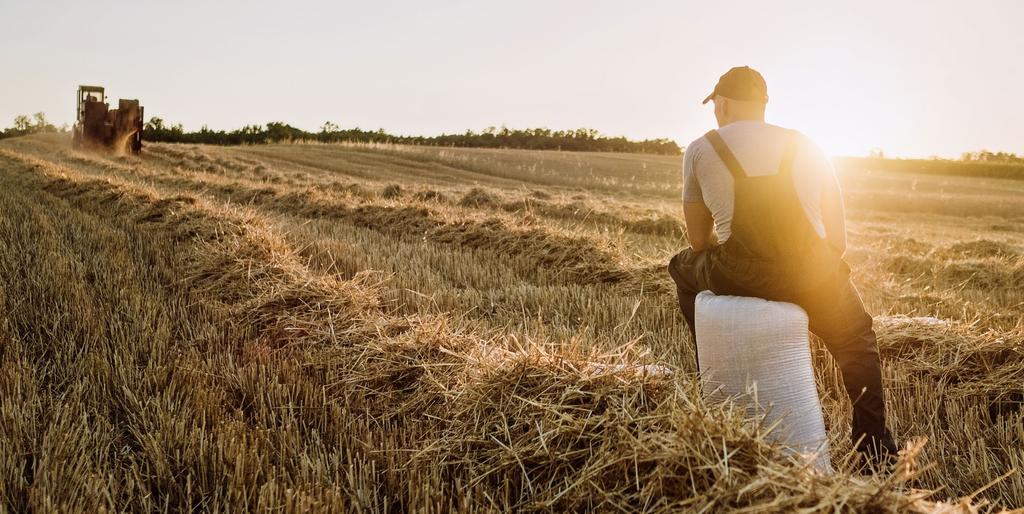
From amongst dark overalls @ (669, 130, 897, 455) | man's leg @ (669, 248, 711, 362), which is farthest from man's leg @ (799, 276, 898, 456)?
man's leg @ (669, 248, 711, 362)

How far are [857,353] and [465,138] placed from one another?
72.0 meters

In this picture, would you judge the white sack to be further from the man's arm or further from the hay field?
the man's arm

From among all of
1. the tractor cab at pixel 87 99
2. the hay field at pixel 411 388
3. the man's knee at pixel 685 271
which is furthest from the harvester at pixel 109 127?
the man's knee at pixel 685 271

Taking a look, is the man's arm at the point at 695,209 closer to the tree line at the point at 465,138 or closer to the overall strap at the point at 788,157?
the overall strap at the point at 788,157

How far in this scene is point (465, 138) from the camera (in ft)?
240

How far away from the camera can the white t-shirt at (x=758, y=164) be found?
2613 mm

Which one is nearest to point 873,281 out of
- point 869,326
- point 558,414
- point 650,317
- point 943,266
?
point 943,266

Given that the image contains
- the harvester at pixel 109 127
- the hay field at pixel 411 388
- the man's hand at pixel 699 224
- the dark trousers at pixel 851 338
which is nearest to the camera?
the hay field at pixel 411 388

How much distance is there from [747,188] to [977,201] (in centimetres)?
2939

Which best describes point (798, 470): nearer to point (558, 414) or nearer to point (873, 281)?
point (558, 414)

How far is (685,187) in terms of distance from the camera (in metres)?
2.90

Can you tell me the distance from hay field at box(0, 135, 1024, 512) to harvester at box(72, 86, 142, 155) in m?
23.0

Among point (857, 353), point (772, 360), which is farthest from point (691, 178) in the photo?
point (857, 353)

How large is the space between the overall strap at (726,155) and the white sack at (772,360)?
521 millimetres
